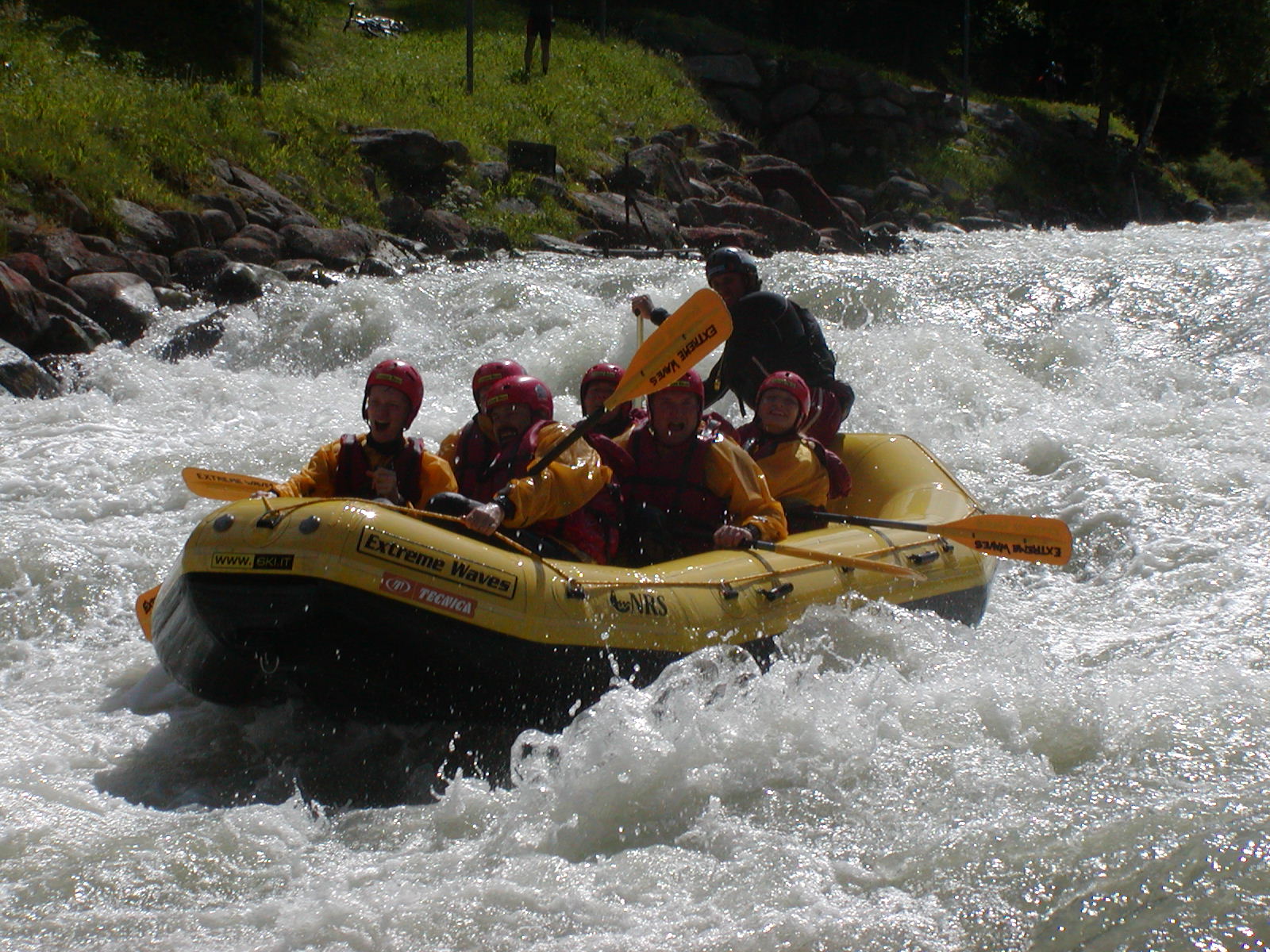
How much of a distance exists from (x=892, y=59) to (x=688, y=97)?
7.17m

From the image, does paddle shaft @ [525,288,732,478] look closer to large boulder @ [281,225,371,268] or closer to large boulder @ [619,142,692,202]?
large boulder @ [281,225,371,268]

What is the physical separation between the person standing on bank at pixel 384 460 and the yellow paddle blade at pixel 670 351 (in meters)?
0.70

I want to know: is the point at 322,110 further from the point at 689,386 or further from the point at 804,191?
the point at 689,386

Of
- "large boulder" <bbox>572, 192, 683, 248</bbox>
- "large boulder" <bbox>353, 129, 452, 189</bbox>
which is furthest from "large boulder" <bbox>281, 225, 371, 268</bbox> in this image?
"large boulder" <bbox>572, 192, 683, 248</bbox>

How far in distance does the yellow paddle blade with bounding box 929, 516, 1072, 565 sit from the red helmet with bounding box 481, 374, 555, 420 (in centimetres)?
161

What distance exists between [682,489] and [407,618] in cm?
140

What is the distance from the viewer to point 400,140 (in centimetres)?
1291

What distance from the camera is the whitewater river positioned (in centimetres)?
323

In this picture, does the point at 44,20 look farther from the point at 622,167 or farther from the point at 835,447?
the point at 835,447

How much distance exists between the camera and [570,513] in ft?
14.6

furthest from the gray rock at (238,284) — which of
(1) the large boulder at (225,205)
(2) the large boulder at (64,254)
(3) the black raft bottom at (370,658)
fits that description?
(3) the black raft bottom at (370,658)

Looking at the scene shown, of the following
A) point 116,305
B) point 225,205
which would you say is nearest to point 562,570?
point 116,305

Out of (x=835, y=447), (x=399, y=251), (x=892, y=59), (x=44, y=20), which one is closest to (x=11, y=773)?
(x=835, y=447)

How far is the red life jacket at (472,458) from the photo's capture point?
4754mm
